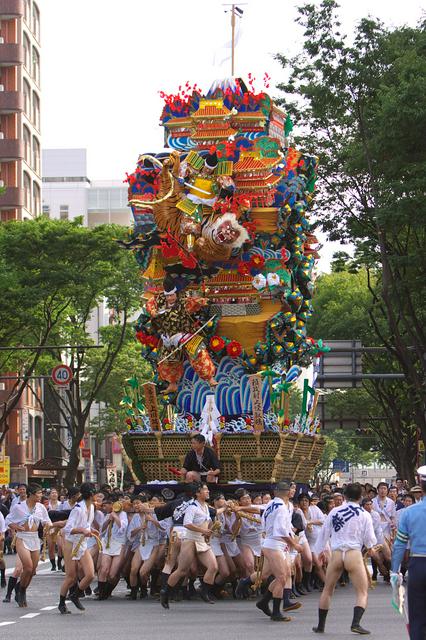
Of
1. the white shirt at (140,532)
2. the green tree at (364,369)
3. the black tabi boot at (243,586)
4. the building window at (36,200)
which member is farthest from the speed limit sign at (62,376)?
the building window at (36,200)

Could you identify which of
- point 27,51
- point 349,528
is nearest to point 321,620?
point 349,528

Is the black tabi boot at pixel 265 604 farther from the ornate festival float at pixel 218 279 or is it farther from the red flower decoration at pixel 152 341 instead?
the red flower decoration at pixel 152 341

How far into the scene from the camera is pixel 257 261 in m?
27.1

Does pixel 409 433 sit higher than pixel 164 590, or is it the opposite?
pixel 409 433

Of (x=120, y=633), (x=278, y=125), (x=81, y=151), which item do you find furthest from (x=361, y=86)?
(x=81, y=151)

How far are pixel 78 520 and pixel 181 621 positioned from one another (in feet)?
8.41

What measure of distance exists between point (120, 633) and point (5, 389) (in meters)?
53.0

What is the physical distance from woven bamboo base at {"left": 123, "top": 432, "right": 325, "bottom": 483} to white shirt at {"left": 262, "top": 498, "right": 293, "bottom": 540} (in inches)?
264

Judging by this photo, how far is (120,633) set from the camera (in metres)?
16.9

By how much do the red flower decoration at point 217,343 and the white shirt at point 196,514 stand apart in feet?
21.9

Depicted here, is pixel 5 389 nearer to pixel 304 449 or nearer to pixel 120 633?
pixel 304 449

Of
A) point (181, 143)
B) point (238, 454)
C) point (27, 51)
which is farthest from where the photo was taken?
point (27, 51)

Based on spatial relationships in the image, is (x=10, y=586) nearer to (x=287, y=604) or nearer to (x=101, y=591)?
(x=101, y=591)

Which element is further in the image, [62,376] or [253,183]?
[62,376]
